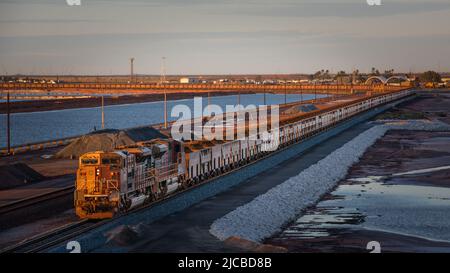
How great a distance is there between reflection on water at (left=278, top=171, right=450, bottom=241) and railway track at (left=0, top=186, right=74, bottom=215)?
15460 millimetres

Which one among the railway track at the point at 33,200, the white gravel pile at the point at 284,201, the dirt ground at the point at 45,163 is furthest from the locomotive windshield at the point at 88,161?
the dirt ground at the point at 45,163

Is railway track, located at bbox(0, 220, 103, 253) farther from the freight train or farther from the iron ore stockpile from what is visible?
the freight train

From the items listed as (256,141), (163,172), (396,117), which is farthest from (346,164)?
(396,117)

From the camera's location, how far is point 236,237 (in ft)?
110

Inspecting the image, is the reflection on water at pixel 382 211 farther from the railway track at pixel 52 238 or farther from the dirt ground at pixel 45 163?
the dirt ground at pixel 45 163

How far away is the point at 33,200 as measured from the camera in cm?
4616

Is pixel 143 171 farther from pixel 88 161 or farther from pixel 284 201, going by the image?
pixel 284 201

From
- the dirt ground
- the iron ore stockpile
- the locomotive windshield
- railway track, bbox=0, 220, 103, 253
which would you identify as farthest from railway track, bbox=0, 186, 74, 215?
the dirt ground

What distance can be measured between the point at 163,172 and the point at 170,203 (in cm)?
198

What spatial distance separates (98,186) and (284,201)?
12.7 m

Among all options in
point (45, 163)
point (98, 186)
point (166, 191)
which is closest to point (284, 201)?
point (166, 191)

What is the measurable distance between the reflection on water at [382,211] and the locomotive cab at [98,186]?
8.49 meters

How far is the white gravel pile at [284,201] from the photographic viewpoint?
3666cm

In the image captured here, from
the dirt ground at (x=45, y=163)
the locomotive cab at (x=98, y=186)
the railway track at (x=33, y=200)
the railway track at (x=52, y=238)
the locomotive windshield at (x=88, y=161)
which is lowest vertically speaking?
the dirt ground at (x=45, y=163)
